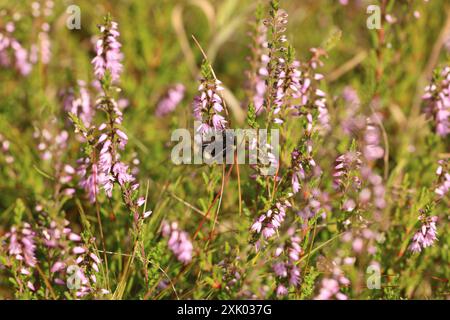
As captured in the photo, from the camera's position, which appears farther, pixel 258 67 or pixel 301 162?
pixel 258 67

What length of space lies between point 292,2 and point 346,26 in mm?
968

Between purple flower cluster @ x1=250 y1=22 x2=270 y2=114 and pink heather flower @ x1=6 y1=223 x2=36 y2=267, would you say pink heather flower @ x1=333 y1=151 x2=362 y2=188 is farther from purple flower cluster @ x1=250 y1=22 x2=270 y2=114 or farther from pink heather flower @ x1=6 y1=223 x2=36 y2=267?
pink heather flower @ x1=6 y1=223 x2=36 y2=267

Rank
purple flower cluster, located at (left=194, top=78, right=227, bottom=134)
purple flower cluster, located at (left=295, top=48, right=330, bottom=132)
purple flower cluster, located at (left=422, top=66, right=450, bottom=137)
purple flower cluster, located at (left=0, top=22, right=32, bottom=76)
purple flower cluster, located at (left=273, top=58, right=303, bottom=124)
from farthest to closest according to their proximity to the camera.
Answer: purple flower cluster, located at (left=0, top=22, right=32, bottom=76)
purple flower cluster, located at (left=422, top=66, right=450, bottom=137)
purple flower cluster, located at (left=295, top=48, right=330, bottom=132)
purple flower cluster, located at (left=273, top=58, right=303, bottom=124)
purple flower cluster, located at (left=194, top=78, right=227, bottom=134)

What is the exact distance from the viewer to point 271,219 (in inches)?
105

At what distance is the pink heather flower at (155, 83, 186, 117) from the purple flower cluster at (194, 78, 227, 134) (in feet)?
6.64

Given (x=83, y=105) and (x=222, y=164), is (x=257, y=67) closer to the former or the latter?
(x=222, y=164)

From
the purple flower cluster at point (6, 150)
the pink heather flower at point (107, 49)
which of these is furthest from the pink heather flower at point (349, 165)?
the purple flower cluster at point (6, 150)

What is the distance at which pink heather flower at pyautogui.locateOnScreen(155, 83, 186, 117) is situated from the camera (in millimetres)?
4605

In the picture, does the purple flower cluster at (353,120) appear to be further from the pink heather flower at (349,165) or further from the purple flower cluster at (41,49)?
the purple flower cluster at (41,49)

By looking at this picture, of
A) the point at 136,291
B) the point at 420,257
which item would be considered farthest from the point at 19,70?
the point at 420,257

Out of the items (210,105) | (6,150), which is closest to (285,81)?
(210,105)

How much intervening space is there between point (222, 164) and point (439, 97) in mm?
1488

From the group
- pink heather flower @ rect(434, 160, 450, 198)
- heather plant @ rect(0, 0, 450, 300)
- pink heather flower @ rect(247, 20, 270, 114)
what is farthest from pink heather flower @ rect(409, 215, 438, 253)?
pink heather flower @ rect(247, 20, 270, 114)
